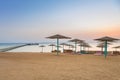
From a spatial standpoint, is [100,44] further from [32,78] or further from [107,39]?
[32,78]

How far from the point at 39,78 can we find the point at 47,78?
0.22 meters

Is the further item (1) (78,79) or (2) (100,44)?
(2) (100,44)

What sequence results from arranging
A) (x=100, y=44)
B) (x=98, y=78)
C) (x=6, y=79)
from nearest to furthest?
(x=6, y=79), (x=98, y=78), (x=100, y=44)

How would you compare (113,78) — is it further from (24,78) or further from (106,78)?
(24,78)

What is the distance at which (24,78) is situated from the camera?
564 centimetres

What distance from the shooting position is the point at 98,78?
5.91 m

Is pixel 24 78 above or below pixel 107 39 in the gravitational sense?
below

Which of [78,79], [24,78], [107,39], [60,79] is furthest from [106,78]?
[107,39]

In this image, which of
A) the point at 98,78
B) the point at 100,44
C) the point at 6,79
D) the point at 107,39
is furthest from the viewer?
the point at 100,44

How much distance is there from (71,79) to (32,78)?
1.06m

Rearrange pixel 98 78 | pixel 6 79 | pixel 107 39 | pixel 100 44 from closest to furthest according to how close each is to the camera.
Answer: pixel 6 79 < pixel 98 78 < pixel 107 39 < pixel 100 44

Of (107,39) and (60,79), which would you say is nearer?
(60,79)

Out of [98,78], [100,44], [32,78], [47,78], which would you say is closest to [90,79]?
[98,78]

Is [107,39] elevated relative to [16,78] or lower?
elevated
